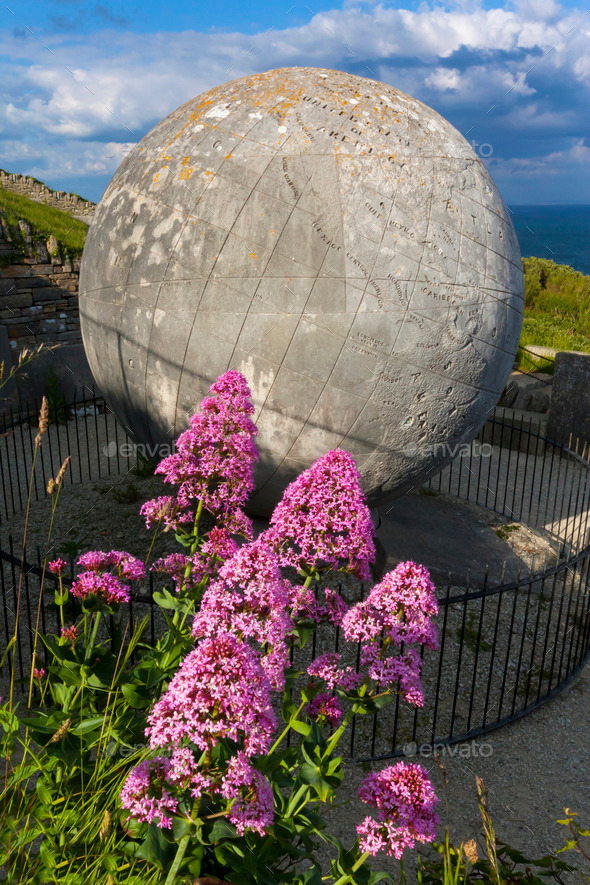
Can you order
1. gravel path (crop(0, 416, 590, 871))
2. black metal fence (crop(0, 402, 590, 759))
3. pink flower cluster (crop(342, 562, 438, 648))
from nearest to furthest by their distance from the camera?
1. pink flower cluster (crop(342, 562, 438, 648))
2. gravel path (crop(0, 416, 590, 871))
3. black metal fence (crop(0, 402, 590, 759))

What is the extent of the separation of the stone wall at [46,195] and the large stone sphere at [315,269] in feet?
57.9

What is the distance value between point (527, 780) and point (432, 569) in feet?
8.52

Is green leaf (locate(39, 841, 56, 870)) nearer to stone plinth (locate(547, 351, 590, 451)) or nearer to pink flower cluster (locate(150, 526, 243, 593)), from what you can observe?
pink flower cluster (locate(150, 526, 243, 593))

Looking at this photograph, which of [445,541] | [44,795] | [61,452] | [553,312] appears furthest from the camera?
[553,312]

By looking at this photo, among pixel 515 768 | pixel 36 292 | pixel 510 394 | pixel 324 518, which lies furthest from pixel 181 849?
pixel 36 292

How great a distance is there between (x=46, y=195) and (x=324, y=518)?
25810mm

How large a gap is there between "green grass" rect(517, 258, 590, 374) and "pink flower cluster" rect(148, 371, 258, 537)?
11549 mm

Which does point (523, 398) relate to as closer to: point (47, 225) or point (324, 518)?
point (47, 225)

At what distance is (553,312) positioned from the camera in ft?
65.9

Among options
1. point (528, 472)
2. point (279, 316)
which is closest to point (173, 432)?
point (279, 316)

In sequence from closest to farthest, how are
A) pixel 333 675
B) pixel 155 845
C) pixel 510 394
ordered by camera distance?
1. pixel 155 845
2. pixel 333 675
3. pixel 510 394

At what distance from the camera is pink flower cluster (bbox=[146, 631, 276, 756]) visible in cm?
209

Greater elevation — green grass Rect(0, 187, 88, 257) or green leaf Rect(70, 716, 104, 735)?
green grass Rect(0, 187, 88, 257)

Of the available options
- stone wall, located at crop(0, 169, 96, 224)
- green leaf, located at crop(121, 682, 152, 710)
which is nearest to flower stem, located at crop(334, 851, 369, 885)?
green leaf, located at crop(121, 682, 152, 710)
